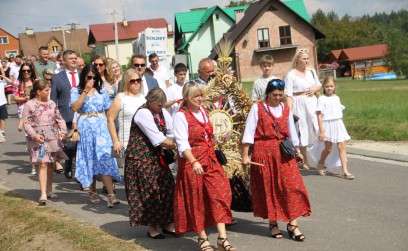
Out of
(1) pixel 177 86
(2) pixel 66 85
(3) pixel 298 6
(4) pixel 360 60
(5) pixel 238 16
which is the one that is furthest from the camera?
(4) pixel 360 60

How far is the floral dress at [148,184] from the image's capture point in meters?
6.76

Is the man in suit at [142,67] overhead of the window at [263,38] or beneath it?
beneath

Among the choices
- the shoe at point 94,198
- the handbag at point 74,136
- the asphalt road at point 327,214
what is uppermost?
the handbag at point 74,136

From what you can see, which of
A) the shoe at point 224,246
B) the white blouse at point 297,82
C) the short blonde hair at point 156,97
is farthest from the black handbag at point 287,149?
the white blouse at point 297,82

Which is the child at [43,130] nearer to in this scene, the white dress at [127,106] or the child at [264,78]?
the white dress at [127,106]

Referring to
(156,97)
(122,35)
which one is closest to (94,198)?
(156,97)

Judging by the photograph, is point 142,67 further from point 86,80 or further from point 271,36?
point 271,36

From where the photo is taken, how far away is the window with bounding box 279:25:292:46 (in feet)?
211

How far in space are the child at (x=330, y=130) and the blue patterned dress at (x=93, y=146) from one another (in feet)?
12.1

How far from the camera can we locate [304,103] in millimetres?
10625

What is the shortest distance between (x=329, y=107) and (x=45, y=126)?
4.72 metres

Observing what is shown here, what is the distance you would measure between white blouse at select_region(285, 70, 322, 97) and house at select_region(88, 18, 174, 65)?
82.1 m

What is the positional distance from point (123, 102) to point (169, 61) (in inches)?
799

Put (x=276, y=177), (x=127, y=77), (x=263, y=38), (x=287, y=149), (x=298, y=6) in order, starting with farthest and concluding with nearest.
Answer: (x=298, y=6) < (x=263, y=38) < (x=127, y=77) < (x=276, y=177) < (x=287, y=149)
